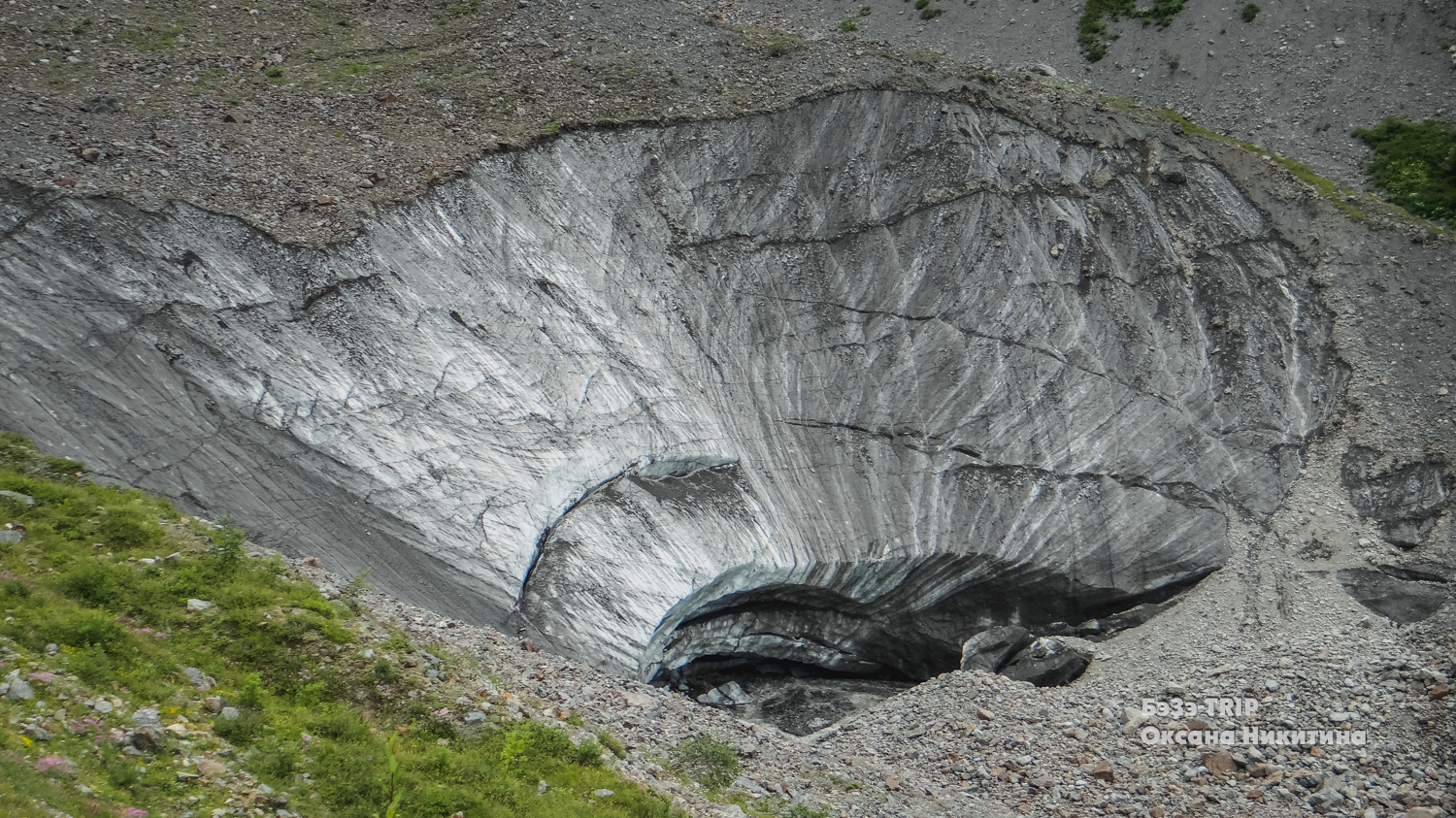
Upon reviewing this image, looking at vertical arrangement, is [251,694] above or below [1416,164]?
below

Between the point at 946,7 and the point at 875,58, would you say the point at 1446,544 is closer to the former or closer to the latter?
the point at 875,58

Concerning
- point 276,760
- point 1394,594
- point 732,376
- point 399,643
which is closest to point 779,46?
point 732,376

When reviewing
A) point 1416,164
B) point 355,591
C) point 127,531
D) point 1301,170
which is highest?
point 1416,164

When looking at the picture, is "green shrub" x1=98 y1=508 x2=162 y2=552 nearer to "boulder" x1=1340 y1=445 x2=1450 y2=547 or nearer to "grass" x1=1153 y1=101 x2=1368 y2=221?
"boulder" x1=1340 y1=445 x2=1450 y2=547

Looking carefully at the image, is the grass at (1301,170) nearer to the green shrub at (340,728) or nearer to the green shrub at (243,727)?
the green shrub at (340,728)

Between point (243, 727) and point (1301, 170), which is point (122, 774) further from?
point (1301, 170)

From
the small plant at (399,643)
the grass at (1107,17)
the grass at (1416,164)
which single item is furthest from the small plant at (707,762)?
the grass at (1107,17)
